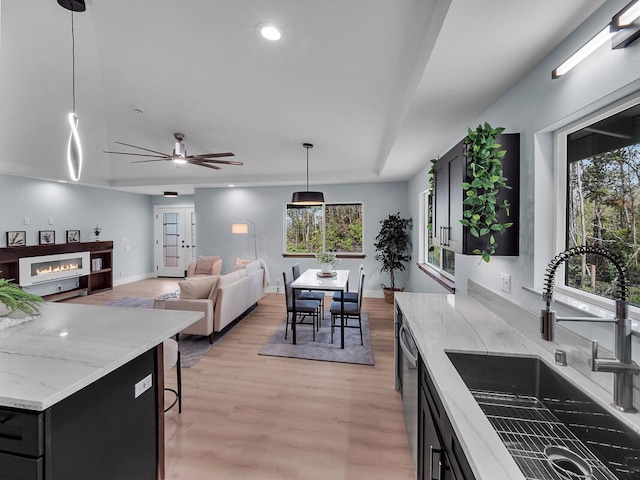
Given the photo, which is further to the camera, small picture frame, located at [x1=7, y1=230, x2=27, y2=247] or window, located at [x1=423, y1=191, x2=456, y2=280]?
small picture frame, located at [x1=7, y1=230, x2=27, y2=247]

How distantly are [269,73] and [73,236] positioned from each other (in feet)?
20.0

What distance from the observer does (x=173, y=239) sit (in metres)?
Answer: 8.32

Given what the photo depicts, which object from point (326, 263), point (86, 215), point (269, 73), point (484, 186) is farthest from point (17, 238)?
point (484, 186)

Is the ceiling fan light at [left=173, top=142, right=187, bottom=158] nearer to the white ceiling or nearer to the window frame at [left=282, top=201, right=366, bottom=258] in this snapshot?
the white ceiling

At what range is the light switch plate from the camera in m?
1.41

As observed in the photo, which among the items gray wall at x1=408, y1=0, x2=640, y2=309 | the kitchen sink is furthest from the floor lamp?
the kitchen sink

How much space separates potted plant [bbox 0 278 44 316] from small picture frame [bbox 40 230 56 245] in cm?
510

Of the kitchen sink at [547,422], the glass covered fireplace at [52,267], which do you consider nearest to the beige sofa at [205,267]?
the glass covered fireplace at [52,267]

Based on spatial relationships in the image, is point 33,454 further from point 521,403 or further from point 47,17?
point 47,17

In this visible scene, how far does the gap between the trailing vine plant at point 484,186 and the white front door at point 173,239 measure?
7.96 metres

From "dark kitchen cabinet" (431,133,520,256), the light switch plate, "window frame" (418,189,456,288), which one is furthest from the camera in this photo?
"window frame" (418,189,456,288)

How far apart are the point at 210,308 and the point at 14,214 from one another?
4.57 metres

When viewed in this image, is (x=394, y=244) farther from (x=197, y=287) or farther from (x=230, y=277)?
(x=197, y=287)

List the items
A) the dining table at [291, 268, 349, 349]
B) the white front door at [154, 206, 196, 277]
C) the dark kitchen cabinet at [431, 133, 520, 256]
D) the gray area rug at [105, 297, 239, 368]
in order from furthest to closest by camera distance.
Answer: the white front door at [154, 206, 196, 277] < the dining table at [291, 268, 349, 349] < the gray area rug at [105, 297, 239, 368] < the dark kitchen cabinet at [431, 133, 520, 256]
